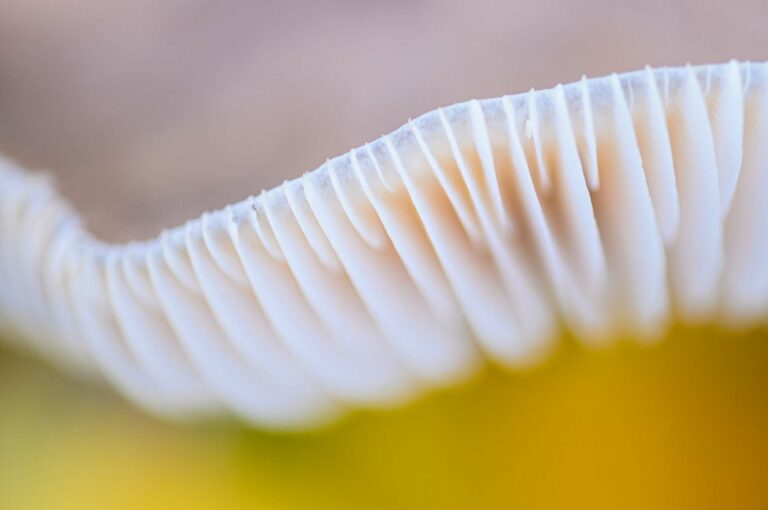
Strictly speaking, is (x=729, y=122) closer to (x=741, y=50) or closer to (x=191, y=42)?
(x=741, y=50)

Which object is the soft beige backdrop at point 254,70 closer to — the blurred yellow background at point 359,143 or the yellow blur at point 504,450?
the blurred yellow background at point 359,143

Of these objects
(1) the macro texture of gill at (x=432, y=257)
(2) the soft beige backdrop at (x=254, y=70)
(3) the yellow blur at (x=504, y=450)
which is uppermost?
(2) the soft beige backdrop at (x=254, y=70)

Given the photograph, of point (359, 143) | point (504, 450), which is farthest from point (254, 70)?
point (504, 450)

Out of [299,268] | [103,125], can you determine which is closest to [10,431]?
[103,125]

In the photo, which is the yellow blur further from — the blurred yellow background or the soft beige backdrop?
the soft beige backdrop

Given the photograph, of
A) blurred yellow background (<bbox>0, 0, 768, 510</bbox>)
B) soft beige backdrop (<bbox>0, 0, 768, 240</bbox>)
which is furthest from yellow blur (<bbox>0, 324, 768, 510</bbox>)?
soft beige backdrop (<bbox>0, 0, 768, 240</bbox>)

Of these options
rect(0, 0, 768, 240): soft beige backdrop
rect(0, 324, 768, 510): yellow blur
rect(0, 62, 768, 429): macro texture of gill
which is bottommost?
rect(0, 324, 768, 510): yellow blur

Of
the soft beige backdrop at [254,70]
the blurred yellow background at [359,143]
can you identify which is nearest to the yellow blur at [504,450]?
the blurred yellow background at [359,143]
